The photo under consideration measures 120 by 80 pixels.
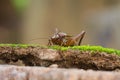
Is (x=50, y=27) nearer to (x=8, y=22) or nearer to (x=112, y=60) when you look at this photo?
(x=8, y=22)

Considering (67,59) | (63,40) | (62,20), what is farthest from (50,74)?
(62,20)

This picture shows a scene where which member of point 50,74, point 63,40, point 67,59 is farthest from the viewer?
point 63,40

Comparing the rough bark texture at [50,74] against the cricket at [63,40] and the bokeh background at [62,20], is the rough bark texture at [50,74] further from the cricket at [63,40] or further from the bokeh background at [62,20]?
the bokeh background at [62,20]

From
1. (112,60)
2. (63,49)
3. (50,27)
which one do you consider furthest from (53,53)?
(50,27)

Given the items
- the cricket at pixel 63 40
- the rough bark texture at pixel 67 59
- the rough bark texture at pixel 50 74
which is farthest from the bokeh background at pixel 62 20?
the rough bark texture at pixel 50 74

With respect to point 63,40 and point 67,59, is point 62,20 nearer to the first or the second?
point 63,40

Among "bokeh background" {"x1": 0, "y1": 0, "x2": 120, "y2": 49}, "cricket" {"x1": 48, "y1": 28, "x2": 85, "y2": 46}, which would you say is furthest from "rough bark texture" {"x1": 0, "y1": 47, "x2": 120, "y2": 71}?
"bokeh background" {"x1": 0, "y1": 0, "x2": 120, "y2": 49}
